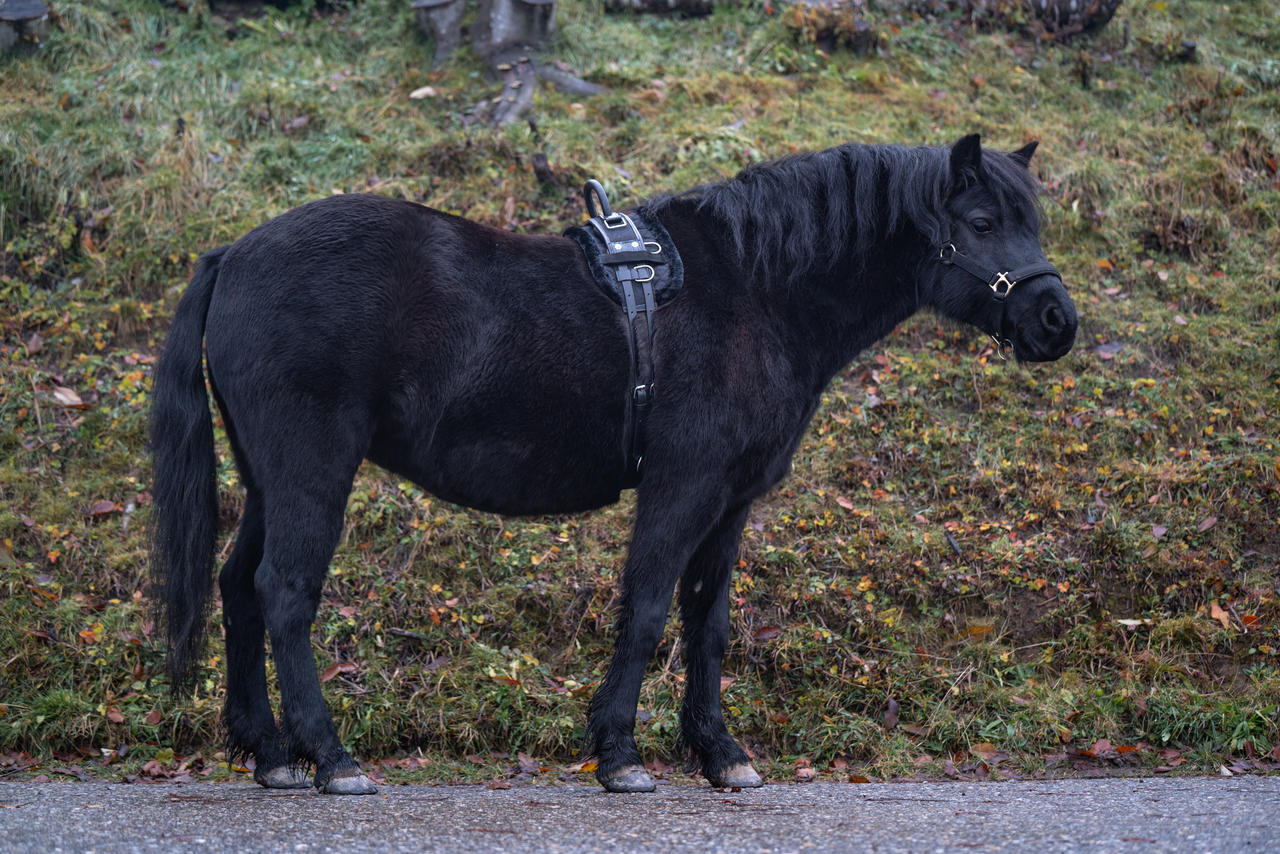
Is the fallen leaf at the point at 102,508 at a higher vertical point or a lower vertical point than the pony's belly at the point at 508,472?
lower

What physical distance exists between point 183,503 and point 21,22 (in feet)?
26.3

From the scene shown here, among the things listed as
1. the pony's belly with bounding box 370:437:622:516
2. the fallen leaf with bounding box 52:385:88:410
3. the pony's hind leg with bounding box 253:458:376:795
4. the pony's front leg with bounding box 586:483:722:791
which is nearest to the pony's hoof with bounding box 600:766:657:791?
the pony's front leg with bounding box 586:483:722:791

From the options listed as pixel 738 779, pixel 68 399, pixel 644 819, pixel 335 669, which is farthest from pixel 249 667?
pixel 68 399

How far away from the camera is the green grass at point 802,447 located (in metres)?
5.21

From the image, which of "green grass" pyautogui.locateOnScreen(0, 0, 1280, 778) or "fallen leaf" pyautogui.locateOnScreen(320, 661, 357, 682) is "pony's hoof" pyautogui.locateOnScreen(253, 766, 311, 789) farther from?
"fallen leaf" pyautogui.locateOnScreen(320, 661, 357, 682)

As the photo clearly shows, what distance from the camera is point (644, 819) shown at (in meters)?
3.22

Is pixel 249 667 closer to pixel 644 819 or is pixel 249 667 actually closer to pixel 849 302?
pixel 644 819

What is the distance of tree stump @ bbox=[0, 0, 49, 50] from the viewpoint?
31.2 ft

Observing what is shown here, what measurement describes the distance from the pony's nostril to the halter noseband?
0.51ft

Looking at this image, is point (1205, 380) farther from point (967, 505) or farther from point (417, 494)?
point (417, 494)

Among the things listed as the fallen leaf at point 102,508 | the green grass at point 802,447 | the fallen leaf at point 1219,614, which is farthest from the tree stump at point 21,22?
the fallen leaf at point 1219,614

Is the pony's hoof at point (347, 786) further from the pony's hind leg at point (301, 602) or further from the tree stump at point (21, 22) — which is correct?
the tree stump at point (21, 22)

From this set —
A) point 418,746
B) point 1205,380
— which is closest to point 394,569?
point 418,746

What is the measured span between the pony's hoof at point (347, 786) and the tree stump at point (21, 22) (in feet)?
29.3
